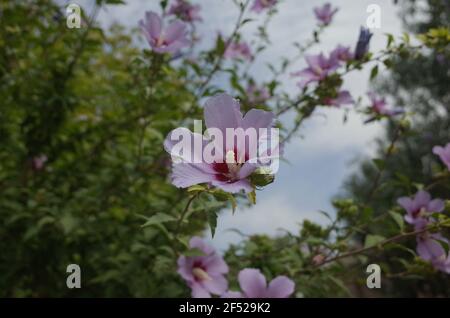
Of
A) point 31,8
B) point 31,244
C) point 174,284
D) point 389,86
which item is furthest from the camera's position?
point 389,86

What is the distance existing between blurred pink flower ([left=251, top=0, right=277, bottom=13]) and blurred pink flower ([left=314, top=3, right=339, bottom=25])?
0.74 ft

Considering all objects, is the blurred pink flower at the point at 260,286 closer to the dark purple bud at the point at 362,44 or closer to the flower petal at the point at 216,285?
the flower petal at the point at 216,285

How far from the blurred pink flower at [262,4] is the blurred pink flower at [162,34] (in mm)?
769

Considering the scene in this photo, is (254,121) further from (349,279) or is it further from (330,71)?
(349,279)

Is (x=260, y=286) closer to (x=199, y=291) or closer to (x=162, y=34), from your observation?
(x=199, y=291)

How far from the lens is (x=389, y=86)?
9.27 meters

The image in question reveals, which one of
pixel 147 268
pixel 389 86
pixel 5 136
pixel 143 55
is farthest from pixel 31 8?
pixel 389 86

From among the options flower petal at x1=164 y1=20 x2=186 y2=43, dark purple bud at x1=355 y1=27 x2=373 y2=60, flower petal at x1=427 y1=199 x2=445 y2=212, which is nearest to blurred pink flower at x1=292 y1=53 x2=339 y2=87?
dark purple bud at x1=355 y1=27 x2=373 y2=60

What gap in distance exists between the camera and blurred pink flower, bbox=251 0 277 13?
1.95 metres

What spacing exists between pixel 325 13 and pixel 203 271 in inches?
45.6

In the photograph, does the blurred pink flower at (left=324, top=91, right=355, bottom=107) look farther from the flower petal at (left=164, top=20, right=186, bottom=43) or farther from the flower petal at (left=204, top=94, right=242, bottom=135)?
the flower petal at (left=204, top=94, right=242, bottom=135)

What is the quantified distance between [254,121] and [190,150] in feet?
0.37

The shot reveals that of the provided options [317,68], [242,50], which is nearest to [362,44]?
[317,68]

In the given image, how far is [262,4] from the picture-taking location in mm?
1952
